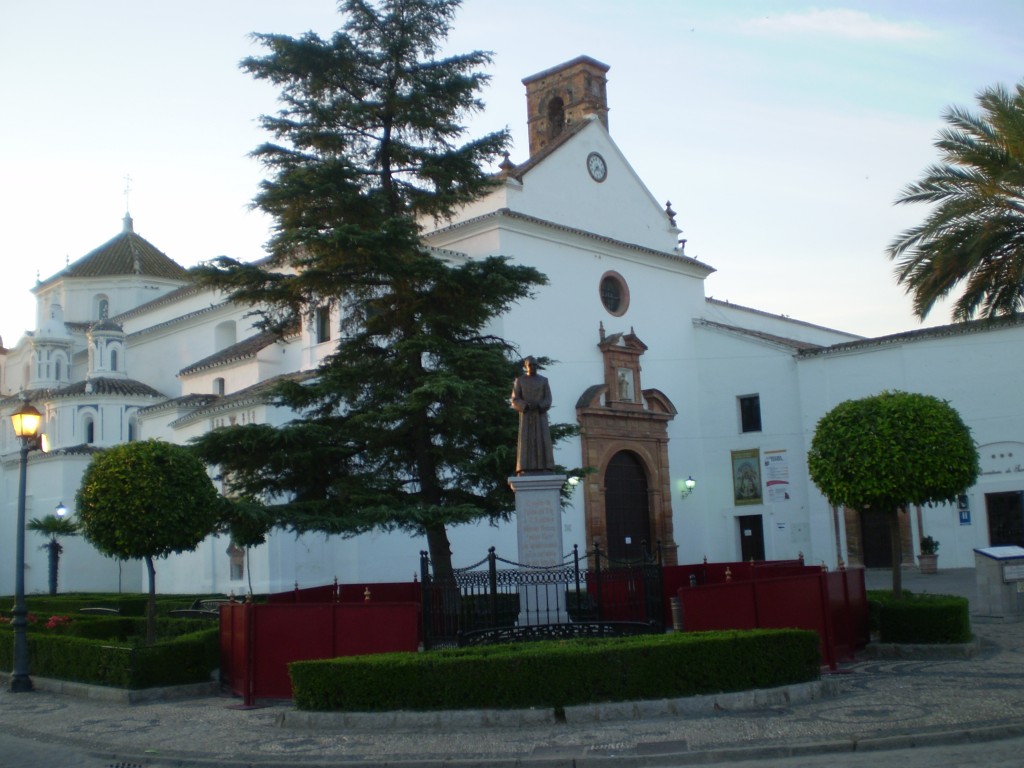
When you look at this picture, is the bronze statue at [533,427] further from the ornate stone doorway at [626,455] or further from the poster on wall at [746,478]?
the poster on wall at [746,478]

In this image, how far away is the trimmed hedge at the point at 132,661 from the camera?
14.2 meters

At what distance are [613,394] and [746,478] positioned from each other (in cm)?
554

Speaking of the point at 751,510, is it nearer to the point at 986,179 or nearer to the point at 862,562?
the point at 862,562

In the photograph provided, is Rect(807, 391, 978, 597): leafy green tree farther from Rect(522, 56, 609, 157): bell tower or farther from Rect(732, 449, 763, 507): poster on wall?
Rect(522, 56, 609, 157): bell tower

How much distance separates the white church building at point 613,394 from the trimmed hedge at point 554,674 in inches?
642

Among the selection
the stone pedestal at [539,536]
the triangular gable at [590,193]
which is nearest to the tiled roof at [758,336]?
the triangular gable at [590,193]

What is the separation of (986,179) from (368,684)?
1386cm

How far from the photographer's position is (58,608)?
24.0 m

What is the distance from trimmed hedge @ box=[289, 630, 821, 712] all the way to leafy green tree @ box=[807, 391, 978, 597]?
5.29 metres

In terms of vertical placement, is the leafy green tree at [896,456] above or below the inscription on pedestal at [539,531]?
above

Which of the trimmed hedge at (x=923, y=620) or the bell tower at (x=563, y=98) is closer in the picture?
the trimmed hedge at (x=923, y=620)

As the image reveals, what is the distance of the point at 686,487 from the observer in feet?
116

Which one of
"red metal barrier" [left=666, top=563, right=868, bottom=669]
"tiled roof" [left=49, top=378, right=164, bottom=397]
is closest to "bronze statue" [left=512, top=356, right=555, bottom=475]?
"red metal barrier" [left=666, top=563, right=868, bottom=669]

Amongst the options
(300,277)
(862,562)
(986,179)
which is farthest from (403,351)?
(862,562)
